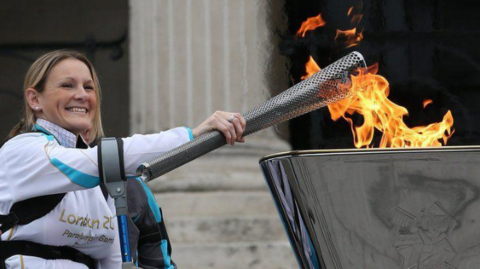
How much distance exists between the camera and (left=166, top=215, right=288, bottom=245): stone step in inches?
185

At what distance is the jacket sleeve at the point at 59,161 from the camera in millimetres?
2289

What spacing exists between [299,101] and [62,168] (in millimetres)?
594

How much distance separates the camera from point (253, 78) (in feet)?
16.1

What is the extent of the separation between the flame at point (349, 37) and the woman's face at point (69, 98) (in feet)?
8.68

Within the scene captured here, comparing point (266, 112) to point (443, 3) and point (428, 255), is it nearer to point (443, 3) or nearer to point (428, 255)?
point (428, 255)

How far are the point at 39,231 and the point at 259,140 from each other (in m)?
2.65

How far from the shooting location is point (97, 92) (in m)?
2.67

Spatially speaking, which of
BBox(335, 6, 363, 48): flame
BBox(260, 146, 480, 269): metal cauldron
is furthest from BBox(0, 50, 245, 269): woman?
BBox(335, 6, 363, 48): flame

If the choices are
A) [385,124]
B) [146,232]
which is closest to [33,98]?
[146,232]

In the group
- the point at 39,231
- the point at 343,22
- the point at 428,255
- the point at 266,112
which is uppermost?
the point at 343,22

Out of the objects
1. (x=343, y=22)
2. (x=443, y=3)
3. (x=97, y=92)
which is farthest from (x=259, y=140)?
(x=97, y=92)

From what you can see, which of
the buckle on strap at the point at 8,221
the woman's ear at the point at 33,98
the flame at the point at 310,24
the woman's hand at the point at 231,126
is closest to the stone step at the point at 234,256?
the flame at the point at 310,24

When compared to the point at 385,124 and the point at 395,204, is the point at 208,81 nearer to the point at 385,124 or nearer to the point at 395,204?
the point at 385,124

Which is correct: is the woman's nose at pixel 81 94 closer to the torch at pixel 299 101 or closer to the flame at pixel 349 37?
the torch at pixel 299 101
